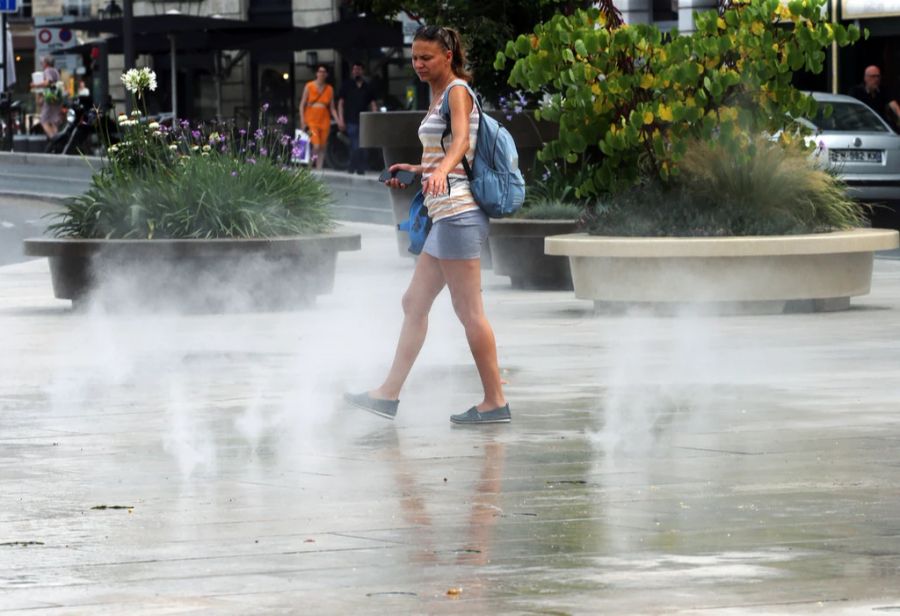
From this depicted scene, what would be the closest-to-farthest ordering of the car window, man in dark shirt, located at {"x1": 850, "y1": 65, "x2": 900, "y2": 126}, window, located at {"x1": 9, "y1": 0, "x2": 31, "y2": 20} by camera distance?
the car window → man in dark shirt, located at {"x1": 850, "y1": 65, "x2": 900, "y2": 126} → window, located at {"x1": 9, "y1": 0, "x2": 31, "y2": 20}

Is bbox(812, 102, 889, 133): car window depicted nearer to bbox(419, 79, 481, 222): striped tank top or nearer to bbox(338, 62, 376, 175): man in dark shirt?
bbox(338, 62, 376, 175): man in dark shirt

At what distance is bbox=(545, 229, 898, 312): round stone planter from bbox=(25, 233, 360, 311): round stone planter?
2.07m

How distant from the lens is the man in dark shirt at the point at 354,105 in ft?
118

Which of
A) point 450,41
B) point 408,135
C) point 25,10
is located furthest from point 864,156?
point 25,10

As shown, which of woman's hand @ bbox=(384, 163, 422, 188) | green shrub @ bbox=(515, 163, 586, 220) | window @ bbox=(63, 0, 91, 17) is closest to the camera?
woman's hand @ bbox=(384, 163, 422, 188)

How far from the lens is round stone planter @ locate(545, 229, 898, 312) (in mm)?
14453

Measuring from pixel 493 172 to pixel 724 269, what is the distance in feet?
17.6

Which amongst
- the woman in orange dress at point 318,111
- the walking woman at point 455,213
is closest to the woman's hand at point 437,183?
the walking woman at point 455,213

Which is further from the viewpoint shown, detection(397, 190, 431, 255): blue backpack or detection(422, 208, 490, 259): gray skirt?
detection(397, 190, 431, 255): blue backpack

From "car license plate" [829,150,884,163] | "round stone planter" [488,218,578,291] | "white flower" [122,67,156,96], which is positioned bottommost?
"car license plate" [829,150,884,163]

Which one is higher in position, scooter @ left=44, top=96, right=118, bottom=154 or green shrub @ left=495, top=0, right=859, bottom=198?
green shrub @ left=495, top=0, right=859, bottom=198

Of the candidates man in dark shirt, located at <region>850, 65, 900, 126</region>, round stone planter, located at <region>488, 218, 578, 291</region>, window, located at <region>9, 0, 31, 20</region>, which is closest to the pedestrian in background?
man in dark shirt, located at <region>850, 65, 900, 126</region>

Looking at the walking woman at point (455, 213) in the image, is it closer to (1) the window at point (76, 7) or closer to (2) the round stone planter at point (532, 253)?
(2) the round stone planter at point (532, 253)

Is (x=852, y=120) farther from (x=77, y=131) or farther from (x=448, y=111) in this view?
(x=448, y=111)
